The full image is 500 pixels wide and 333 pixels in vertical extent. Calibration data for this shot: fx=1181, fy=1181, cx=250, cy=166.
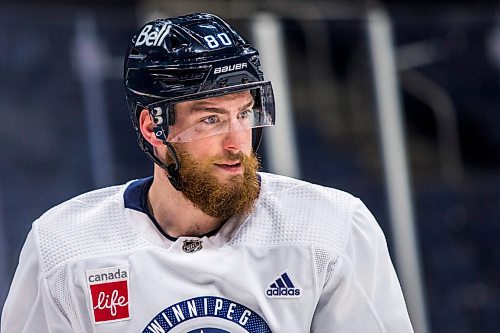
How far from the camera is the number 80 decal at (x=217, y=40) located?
2.23 meters

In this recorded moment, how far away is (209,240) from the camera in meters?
2.30

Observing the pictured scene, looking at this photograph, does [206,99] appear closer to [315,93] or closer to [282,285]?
[282,285]

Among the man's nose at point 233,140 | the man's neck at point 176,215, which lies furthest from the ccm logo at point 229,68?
the man's neck at point 176,215

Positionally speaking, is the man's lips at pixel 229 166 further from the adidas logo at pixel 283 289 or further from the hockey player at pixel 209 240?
the adidas logo at pixel 283 289

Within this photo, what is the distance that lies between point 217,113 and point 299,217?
26 centimetres

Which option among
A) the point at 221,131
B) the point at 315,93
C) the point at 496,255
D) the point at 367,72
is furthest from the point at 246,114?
the point at 496,255

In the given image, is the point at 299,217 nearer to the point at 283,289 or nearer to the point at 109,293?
the point at 283,289

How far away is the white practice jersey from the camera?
221 centimetres

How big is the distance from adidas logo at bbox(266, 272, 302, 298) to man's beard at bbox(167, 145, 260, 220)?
15cm

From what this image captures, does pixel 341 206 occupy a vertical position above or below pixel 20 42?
below

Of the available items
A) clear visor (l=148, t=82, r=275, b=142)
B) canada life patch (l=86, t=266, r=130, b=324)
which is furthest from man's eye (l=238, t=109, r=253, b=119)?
canada life patch (l=86, t=266, r=130, b=324)

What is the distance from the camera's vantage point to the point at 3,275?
402 cm

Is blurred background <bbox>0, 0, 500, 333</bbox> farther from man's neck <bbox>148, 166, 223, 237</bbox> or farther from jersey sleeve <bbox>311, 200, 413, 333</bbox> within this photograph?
jersey sleeve <bbox>311, 200, 413, 333</bbox>

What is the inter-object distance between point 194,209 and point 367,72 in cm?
230
